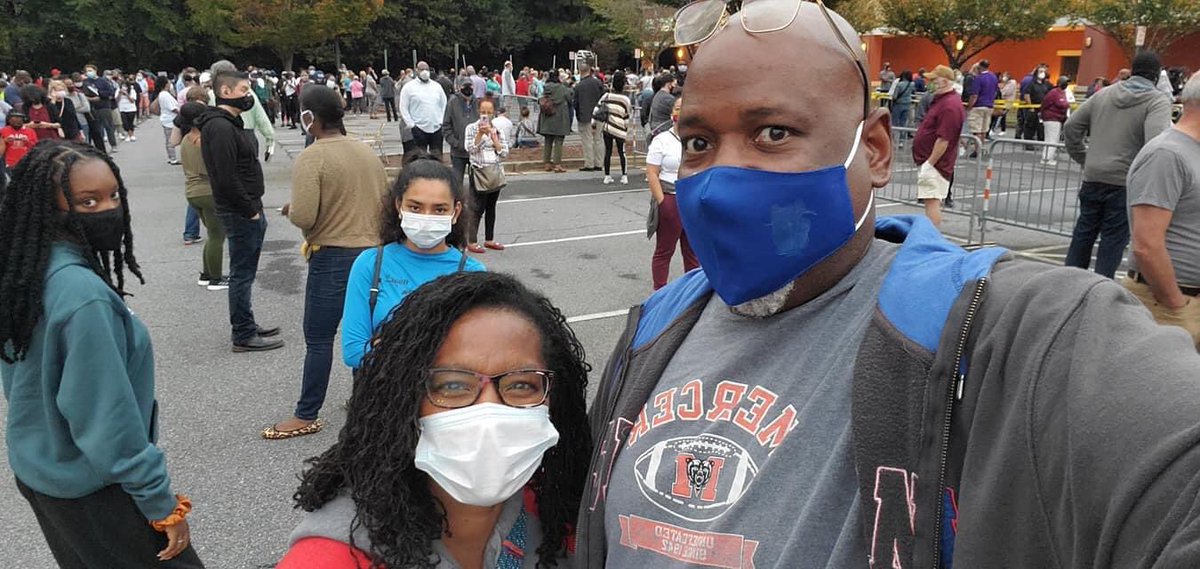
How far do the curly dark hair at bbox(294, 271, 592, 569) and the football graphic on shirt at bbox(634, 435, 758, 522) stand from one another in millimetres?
430

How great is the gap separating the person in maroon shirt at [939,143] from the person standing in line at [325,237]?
5.68 m

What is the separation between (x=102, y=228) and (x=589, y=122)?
12.7 meters

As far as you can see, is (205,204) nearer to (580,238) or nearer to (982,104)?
(580,238)

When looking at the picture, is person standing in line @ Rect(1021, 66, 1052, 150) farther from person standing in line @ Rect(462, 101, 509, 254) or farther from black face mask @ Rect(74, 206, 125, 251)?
black face mask @ Rect(74, 206, 125, 251)

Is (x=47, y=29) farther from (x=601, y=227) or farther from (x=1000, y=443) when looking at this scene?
(x=1000, y=443)

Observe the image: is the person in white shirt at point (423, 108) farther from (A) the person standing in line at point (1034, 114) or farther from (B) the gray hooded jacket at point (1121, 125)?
(A) the person standing in line at point (1034, 114)

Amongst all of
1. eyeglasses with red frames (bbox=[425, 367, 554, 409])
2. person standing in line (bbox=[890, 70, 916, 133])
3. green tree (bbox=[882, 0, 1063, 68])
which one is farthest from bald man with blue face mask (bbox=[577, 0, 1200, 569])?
green tree (bbox=[882, 0, 1063, 68])

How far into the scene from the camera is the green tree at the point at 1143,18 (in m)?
29.6

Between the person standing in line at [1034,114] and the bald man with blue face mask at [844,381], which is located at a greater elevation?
the person standing in line at [1034,114]

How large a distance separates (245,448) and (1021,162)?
834 centimetres

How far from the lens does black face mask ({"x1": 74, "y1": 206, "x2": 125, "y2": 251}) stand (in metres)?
2.69

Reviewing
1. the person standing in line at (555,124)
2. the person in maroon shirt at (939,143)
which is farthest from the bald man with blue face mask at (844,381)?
the person standing in line at (555,124)

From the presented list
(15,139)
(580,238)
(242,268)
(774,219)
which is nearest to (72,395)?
(774,219)

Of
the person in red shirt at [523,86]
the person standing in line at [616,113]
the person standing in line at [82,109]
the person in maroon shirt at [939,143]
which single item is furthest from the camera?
the person in red shirt at [523,86]
